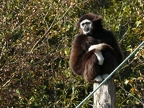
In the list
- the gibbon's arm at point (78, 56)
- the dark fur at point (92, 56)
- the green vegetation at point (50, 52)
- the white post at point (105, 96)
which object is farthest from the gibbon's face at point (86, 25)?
the white post at point (105, 96)

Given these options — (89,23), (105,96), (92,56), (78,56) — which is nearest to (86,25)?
(89,23)

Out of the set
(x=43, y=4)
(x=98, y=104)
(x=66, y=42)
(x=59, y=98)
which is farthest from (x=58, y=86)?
(x=98, y=104)

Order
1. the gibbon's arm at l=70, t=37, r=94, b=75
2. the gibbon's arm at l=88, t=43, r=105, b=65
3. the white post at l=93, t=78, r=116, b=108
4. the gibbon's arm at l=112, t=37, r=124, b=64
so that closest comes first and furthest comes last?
the white post at l=93, t=78, r=116, b=108 < the gibbon's arm at l=88, t=43, r=105, b=65 < the gibbon's arm at l=70, t=37, r=94, b=75 < the gibbon's arm at l=112, t=37, r=124, b=64

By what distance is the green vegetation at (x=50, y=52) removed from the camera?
326 inches

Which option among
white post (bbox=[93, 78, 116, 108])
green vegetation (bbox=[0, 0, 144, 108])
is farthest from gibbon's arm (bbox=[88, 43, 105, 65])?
white post (bbox=[93, 78, 116, 108])

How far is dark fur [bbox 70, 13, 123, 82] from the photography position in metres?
7.28

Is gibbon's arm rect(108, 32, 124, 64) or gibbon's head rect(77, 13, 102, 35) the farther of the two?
gibbon's head rect(77, 13, 102, 35)

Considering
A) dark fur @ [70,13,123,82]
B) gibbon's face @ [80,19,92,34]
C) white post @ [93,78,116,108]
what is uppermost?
gibbon's face @ [80,19,92,34]

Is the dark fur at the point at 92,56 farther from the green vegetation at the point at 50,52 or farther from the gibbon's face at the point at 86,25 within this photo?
the green vegetation at the point at 50,52

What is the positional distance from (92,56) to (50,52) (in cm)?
177

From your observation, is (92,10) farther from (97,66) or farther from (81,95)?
(97,66)

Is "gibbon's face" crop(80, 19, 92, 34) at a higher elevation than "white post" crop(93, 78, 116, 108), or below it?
higher

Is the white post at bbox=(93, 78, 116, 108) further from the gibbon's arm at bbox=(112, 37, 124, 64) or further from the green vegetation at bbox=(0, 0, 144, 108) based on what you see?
the green vegetation at bbox=(0, 0, 144, 108)

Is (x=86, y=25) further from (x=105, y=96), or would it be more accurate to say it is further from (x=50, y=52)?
(x=105, y=96)
